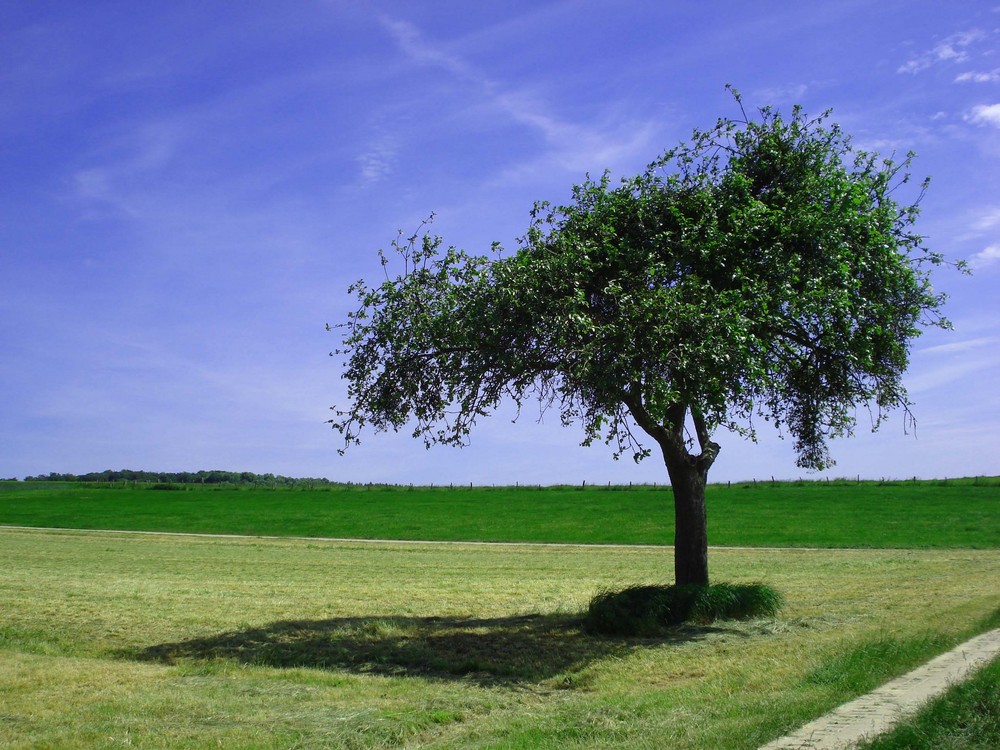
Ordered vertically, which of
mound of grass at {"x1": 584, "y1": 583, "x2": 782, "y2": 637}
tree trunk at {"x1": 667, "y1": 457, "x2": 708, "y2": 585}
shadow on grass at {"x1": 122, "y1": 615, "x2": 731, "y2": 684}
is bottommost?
shadow on grass at {"x1": 122, "y1": 615, "x2": 731, "y2": 684}

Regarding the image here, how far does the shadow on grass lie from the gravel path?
5.38m

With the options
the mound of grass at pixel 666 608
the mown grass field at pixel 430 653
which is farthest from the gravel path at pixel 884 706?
the mound of grass at pixel 666 608

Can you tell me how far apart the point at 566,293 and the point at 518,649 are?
22.6 ft

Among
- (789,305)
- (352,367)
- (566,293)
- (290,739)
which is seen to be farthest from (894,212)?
(290,739)

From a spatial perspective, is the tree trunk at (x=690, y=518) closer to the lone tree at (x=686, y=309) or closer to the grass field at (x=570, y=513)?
the lone tree at (x=686, y=309)

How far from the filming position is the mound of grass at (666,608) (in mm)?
18547

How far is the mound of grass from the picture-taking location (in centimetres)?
1855

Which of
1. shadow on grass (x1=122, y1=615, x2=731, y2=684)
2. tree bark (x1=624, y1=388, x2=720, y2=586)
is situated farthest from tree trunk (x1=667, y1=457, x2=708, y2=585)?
shadow on grass (x1=122, y1=615, x2=731, y2=684)

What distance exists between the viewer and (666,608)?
1906 cm

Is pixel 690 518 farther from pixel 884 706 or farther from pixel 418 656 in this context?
pixel 884 706

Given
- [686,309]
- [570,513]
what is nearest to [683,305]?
[686,309]

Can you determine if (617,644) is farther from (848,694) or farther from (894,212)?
(894,212)

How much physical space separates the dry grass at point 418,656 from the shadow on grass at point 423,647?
0.26 feet

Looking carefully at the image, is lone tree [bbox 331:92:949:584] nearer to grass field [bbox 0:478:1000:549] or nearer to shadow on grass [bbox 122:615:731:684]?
shadow on grass [bbox 122:615:731:684]
